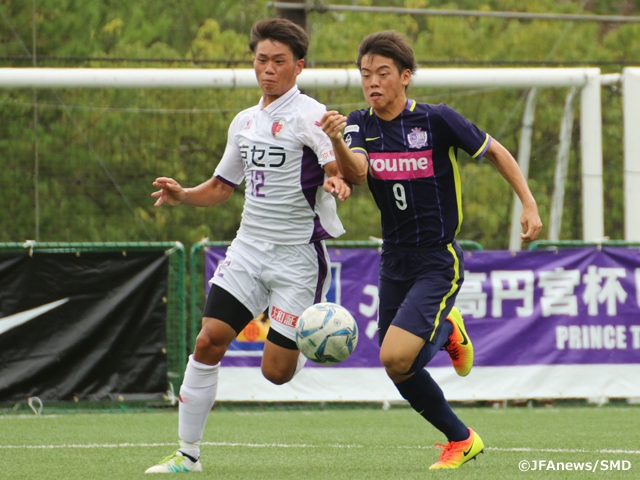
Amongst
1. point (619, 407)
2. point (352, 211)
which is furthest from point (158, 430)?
point (352, 211)

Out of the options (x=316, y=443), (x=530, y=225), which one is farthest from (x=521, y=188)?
(x=316, y=443)

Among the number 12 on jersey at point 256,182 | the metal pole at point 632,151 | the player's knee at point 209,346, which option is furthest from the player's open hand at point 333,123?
the metal pole at point 632,151

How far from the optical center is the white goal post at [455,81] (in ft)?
33.3

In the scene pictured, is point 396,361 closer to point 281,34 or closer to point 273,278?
point 273,278

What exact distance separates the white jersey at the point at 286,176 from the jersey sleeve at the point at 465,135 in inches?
25.8

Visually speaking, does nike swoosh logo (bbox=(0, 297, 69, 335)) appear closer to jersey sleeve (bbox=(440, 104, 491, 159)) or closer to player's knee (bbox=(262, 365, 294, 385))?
player's knee (bbox=(262, 365, 294, 385))

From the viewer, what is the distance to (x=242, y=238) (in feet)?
17.6

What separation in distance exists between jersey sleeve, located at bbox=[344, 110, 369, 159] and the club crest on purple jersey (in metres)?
0.25

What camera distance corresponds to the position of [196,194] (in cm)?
566

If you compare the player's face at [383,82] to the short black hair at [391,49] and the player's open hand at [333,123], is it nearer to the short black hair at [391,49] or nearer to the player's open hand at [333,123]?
the short black hair at [391,49]

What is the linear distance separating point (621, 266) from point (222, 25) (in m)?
14.6

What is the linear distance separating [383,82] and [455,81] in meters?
A: 5.65

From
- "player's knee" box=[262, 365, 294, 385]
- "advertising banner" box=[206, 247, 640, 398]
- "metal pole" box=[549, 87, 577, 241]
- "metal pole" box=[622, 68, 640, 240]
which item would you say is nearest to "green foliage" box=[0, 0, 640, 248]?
"metal pole" box=[549, 87, 577, 241]

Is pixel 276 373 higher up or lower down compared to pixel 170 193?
lower down
